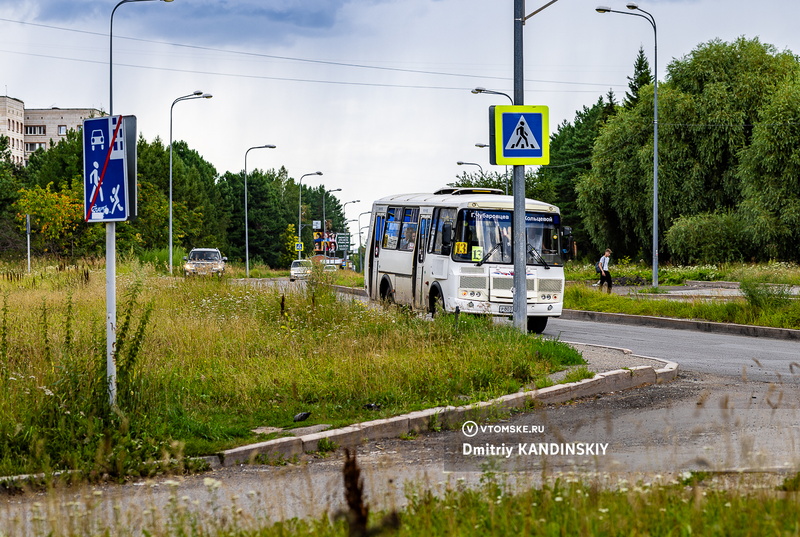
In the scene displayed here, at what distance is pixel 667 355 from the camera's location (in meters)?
14.5

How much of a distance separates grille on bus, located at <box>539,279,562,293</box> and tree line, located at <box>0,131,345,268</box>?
65.3 ft

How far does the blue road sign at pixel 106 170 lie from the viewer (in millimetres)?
8438

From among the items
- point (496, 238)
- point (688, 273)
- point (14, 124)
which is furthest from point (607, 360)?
point (14, 124)

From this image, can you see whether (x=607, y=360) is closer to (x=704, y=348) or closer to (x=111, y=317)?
(x=704, y=348)

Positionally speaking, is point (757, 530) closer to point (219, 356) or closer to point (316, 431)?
point (316, 431)

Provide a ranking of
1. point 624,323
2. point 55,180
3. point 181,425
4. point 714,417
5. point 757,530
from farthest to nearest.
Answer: point 55,180, point 624,323, point 714,417, point 181,425, point 757,530

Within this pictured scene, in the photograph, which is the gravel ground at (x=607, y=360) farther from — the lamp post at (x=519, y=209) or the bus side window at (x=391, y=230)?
the bus side window at (x=391, y=230)

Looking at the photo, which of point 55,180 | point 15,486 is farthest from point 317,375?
point 55,180

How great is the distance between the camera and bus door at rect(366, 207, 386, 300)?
24.5m

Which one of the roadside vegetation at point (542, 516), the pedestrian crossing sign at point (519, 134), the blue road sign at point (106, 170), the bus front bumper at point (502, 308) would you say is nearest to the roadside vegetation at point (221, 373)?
the blue road sign at point (106, 170)

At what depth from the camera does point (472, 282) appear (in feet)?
63.1

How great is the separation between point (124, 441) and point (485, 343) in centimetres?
564

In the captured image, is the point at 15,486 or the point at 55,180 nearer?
→ the point at 15,486

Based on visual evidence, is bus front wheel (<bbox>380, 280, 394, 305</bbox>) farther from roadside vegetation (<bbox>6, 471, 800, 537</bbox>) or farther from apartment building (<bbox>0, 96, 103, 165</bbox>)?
apartment building (<bbox>0, 96, 103, 165</bbox>)
